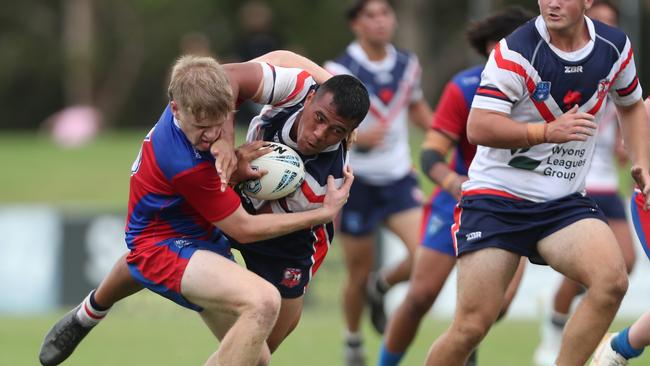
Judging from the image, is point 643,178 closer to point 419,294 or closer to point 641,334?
point 641,334

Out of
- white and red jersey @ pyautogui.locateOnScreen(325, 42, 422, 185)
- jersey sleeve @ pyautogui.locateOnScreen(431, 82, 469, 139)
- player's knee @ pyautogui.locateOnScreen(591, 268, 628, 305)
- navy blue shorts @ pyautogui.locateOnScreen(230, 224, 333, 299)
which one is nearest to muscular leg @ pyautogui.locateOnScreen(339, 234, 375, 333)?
white and red jersey @ pyautogui.locateOnScreen(325, 42, 422, 185)

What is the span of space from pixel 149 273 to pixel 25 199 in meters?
12.5

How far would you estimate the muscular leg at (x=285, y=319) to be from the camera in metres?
6.54

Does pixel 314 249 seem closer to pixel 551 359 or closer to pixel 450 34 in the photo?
pixel 551 359

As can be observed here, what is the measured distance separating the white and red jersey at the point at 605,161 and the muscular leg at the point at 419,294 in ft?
6.62

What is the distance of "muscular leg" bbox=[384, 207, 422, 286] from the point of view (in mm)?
9047

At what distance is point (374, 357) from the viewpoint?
9.62 metres

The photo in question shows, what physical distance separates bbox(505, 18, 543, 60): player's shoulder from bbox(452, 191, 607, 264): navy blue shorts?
0.75 m

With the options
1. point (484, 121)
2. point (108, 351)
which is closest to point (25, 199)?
point (108, 351)

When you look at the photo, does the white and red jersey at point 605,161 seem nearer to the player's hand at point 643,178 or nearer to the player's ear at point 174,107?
the player's hand at point 643,178

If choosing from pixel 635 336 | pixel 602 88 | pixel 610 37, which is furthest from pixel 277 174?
pixel 635 336

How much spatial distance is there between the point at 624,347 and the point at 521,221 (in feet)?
3.62

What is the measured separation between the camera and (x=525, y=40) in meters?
5.88

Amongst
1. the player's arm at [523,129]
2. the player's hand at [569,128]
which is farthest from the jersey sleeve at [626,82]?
the player's hand at [569,128]
